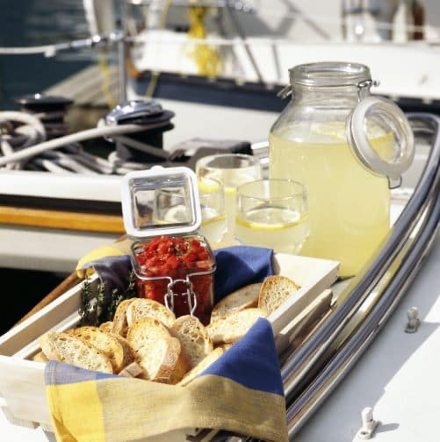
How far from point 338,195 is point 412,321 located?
0.24 metres

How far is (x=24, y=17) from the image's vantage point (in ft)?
37.0

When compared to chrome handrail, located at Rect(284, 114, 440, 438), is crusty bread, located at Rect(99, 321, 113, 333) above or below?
above

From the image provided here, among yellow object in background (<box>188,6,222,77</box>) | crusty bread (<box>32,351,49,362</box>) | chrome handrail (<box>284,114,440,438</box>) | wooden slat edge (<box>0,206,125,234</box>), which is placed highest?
crusty bread (<box>32,351,49,362</box>)

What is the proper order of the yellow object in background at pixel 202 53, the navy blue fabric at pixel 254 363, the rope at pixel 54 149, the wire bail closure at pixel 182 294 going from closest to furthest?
the navy blue fabric at pixel 254 363, the wire bail closure at pixel 182 294, the rope at pixel 54 149, the yellow object in background at pixel 202 53

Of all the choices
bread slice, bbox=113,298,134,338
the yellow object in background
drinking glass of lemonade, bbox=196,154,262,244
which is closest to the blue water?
the yellow object in background

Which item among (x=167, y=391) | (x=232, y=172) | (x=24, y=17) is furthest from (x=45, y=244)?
(x=24, y=17)

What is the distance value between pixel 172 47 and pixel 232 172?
399cm

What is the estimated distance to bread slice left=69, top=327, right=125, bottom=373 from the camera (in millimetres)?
853

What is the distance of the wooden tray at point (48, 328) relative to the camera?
2.68ft

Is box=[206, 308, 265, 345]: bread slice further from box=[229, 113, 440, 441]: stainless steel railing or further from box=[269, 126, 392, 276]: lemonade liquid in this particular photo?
box=[269, 126, 392, 276]: lemonade liquid

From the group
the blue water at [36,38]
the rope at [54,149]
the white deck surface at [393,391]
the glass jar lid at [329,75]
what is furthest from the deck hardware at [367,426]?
the blue water at [36,38]

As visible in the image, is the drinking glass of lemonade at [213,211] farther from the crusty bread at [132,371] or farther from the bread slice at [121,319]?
the crusty bread at [132,371]

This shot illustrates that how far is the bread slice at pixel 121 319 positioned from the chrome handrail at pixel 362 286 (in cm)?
19

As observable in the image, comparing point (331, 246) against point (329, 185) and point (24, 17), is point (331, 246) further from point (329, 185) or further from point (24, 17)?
point (24, 17)
